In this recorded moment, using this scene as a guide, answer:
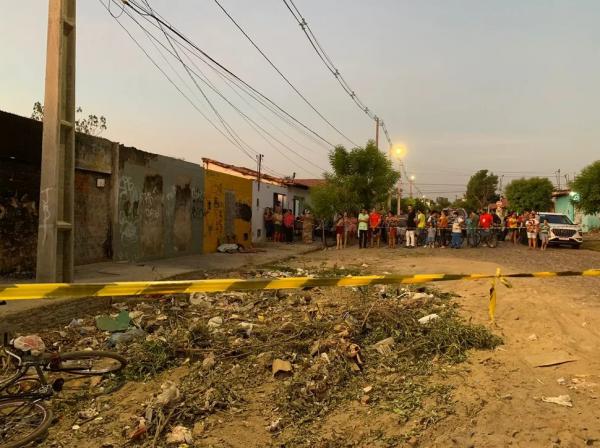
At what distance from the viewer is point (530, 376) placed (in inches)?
180

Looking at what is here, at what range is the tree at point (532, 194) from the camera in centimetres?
5194

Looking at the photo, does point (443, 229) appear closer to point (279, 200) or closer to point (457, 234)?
point (457, 234)

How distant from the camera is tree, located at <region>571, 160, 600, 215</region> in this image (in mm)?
27281

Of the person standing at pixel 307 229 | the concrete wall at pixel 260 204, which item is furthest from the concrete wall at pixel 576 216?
the concrete wall at pixel 260 204

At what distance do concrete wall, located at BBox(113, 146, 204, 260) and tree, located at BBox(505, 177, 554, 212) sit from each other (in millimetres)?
45982

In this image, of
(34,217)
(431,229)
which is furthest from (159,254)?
(431,229)

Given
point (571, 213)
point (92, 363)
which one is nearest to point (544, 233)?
point (92, 363)

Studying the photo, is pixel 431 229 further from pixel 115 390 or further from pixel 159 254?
pixel 115 390

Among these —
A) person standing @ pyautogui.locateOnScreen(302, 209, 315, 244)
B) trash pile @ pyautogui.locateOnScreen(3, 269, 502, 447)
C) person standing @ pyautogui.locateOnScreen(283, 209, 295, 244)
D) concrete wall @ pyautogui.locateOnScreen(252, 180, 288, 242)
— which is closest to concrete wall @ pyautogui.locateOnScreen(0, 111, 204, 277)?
trash pile @ pyautogui.locateOnScreen(3, 269, 502, 447)

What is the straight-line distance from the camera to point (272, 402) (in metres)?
4.23

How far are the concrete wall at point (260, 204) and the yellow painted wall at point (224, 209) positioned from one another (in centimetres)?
265

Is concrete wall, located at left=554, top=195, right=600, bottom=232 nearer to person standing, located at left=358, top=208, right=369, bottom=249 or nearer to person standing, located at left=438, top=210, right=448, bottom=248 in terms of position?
person standing, located at left=438, top=210, right=448, bottom=248

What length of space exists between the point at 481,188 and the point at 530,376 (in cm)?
7469

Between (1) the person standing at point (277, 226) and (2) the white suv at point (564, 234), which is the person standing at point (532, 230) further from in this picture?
(1) the person standing at point (277, 226)
